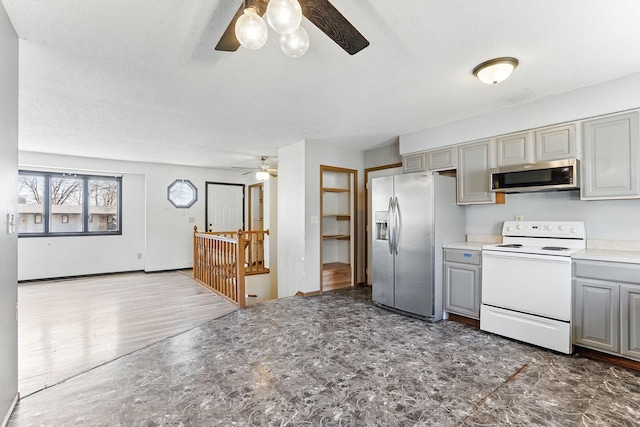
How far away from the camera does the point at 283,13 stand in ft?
4.09

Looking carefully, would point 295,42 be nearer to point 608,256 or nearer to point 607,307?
point 608,256

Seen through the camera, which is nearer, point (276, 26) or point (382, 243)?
point (276, 26)

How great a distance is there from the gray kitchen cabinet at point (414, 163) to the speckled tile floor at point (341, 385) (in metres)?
2.16

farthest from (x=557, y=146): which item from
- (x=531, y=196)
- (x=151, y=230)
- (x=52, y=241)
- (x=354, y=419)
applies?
(x=52, y=241)

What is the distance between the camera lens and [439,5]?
178cm

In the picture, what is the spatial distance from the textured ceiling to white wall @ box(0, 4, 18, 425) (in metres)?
0.23

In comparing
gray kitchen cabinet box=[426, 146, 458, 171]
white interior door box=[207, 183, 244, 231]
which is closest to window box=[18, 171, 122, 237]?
white interior door box=[207, 183, 244, 231]

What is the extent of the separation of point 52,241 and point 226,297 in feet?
13.7

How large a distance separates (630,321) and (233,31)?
3.51m

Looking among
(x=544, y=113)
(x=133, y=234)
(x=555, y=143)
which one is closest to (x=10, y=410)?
(x=555, y=143)

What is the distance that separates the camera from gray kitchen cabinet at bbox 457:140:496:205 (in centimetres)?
352

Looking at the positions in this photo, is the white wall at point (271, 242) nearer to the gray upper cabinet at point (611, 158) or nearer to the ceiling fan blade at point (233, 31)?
the ceiling fan blade at point (233, 31)

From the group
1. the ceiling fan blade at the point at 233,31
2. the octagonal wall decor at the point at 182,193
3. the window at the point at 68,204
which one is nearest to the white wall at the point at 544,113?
the ceiling fan blade at the point at 233,31

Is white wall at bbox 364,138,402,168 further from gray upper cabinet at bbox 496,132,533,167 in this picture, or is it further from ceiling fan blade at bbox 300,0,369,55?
ceiling fan blade at bbox 300,0,369,55
